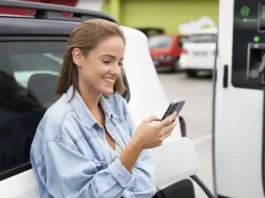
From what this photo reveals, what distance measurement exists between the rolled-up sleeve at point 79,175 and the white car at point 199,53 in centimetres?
1280

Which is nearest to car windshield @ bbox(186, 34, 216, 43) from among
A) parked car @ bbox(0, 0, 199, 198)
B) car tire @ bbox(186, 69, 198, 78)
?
car tire @ bbox(186, 69, 198, 78)

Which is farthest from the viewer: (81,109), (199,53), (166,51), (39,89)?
(166,51)

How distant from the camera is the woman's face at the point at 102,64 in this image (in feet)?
5.17

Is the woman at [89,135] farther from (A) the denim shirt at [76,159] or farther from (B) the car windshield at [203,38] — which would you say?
(B) the car windshield at [203,38]

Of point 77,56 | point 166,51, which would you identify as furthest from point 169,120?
point 166,51

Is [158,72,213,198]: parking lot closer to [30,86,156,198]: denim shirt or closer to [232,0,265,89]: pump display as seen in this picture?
[232,0,265,89]: pump display

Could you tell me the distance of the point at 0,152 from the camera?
171cm

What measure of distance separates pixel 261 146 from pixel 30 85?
144 centimetres

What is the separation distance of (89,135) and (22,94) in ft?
1.72

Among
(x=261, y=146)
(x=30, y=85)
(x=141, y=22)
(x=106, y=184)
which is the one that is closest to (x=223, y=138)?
(x=261, y=146)

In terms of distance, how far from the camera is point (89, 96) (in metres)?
1.66

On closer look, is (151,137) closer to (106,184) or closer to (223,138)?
(106,184)

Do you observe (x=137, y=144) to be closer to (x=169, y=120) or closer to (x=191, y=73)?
(x=169, y=120)

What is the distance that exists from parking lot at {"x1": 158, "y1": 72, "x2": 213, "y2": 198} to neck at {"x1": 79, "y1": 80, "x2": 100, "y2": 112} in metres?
3.03
